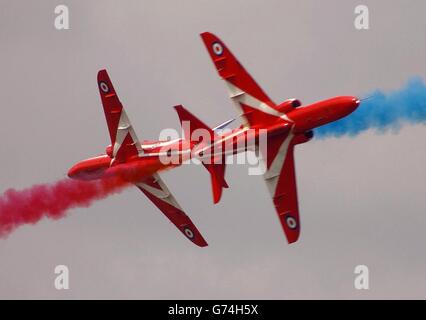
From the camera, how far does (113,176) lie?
110m

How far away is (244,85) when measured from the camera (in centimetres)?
10600

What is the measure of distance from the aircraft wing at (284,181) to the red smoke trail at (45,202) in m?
9.91

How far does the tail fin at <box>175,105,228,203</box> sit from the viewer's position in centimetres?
10588

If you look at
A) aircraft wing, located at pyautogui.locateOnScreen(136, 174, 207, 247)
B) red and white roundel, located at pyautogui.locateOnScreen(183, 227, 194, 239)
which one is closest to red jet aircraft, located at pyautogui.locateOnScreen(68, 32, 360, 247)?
aircraft wing, located at pyautogui.locateOnScreen(136, 174, 207, 247)

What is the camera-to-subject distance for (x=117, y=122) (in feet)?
359

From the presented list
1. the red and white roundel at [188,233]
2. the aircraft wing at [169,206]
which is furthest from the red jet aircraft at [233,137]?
the red and white roundel at [188,233]

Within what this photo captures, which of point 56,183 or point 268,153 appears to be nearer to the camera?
point 268,153

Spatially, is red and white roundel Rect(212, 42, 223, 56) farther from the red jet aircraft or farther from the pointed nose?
the pointed nose

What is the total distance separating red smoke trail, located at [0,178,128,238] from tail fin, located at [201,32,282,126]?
1022cm

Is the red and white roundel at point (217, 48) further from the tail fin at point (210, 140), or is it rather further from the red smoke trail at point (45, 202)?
the red smoke trail at point (45, 202)

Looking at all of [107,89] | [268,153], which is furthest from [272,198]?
[107,89]

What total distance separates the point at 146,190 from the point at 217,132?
7.16m

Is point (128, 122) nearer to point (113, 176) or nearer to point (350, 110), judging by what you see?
point (113, 176)

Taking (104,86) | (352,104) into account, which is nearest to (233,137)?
(352,104)
